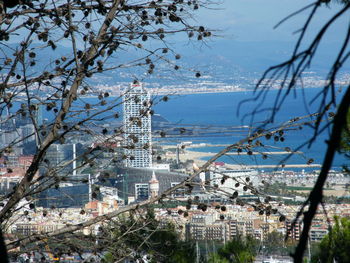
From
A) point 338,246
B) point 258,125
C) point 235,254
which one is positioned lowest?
point 235,254

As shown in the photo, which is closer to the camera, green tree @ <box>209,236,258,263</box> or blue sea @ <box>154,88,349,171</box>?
blue sea @ <box>154,88,349,171</box>

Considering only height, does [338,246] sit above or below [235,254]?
above

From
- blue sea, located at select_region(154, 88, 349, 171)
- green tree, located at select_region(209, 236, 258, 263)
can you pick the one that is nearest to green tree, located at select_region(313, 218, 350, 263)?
blue sea, located at select_region(154, 88, 349, 171)

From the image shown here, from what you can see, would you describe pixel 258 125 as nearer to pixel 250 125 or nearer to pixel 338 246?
pixel 250 125

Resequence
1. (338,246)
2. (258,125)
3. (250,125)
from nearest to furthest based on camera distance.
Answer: (338,246) → (250,125) → (258,125)

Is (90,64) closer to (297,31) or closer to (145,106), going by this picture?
(145,106)

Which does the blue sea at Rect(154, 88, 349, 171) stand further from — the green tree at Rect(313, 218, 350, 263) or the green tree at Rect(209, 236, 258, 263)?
the green tree at Rect(209, 236, 258, 263)

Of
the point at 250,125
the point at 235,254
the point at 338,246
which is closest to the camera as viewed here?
the point at 338,246

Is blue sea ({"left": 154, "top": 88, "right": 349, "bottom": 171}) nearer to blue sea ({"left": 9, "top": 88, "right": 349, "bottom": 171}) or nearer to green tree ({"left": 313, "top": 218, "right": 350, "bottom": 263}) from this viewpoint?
blue sea ({"left": 9, "top": 88, "right": 349, "bottom": 171})

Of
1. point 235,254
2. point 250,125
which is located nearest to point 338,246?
point 250,125

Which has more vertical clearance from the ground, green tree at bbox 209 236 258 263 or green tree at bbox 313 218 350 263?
green tree at bbox 313 218 350 263

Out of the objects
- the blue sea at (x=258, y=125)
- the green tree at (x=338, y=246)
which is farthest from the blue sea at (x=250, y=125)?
the green tree at (x=338, y=246)
